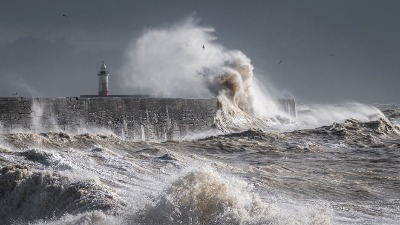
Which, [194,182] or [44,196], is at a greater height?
[194,182]

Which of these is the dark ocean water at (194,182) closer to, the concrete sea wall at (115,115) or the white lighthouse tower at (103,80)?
the concrete sea wall at (115,115)

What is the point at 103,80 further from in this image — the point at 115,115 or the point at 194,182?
the point at 194,182

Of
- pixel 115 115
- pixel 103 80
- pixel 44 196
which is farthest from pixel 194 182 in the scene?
pixel 103 80

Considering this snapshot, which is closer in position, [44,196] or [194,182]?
[194,182]

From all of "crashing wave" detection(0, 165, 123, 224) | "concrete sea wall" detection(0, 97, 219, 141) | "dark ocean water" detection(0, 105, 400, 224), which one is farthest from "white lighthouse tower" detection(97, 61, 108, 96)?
"crashing wave" detection(0, 165, 123, 224)

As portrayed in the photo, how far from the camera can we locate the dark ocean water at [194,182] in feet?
19.0

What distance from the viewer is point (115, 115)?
13586 millimetres

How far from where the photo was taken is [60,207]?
6324 millimetres

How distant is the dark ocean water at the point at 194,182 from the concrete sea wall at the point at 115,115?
1.39 ft

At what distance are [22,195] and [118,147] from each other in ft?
14.8

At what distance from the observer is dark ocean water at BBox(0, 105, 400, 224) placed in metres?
5.79

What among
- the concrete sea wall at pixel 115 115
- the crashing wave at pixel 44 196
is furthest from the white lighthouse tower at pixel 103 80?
the crashing wave at pixel 44 196

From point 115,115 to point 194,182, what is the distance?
767cm

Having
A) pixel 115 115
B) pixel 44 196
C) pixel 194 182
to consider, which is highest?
pixel 115 115
